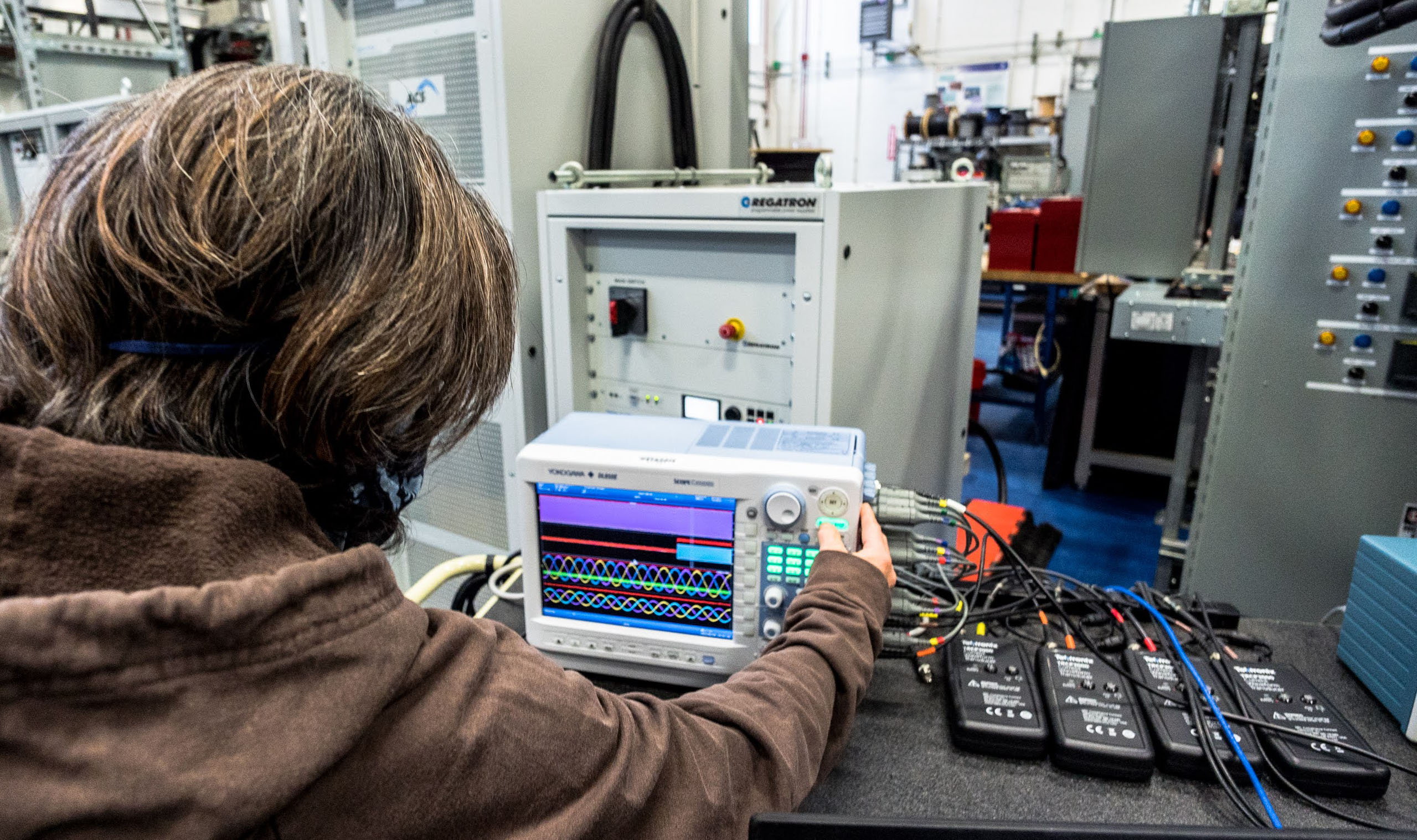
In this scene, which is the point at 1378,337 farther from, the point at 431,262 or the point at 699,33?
the point at 431,262

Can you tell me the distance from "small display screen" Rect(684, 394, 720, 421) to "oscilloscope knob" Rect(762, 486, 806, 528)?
495 mm

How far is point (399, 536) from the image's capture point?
0.69 metres

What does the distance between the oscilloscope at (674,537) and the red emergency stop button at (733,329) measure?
0.32 metres

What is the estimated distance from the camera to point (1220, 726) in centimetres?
83

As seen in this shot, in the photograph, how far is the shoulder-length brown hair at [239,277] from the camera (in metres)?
0.47

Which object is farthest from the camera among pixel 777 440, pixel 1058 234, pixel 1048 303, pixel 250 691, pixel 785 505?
pixel 1048 303

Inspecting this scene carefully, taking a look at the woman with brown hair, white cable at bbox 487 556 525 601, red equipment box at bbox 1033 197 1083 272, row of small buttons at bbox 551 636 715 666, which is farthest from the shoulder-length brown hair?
red equipment box at bbox 1033 197 1083 272

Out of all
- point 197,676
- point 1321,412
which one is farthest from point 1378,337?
point 197,676

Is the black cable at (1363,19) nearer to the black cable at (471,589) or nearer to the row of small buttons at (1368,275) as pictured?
the row of small buttons at (1368,275)

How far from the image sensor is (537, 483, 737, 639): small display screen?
920mm

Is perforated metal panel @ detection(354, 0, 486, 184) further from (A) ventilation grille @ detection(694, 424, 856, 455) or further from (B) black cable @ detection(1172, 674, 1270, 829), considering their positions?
(B) black cable @ detection(1172, 674, 1270, 829)

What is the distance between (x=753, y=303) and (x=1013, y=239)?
316 cm

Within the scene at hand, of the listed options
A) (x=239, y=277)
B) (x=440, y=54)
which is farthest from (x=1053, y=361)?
(x=239, y=277)

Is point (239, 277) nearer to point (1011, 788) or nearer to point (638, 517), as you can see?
point (638, 517)
